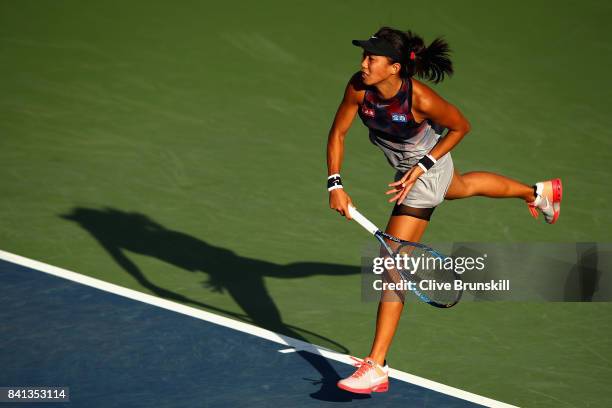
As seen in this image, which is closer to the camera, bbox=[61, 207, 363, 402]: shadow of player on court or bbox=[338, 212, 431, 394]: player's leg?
bbox=[338, 212, 431, 394]: player's leg

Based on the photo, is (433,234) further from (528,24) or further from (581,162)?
(528,24)

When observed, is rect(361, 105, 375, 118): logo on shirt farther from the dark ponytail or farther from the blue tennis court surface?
the blue tennis court surface

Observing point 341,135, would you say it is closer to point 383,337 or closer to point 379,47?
point 379,47

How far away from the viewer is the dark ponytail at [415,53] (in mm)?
7230

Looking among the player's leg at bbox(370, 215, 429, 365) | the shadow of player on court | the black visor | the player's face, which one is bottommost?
the player's leg at bbox(370, 215, 429, 365)

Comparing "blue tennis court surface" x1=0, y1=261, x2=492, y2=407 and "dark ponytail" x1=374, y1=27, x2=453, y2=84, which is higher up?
"dark ponytail" x1=374, y1=27, x2=453, y2=84

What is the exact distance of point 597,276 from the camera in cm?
968

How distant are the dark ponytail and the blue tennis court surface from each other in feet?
6.87

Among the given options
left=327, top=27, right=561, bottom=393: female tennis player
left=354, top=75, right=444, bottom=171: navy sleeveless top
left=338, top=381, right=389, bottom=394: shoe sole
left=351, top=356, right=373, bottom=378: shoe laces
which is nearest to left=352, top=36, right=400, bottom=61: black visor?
left=327, top=27, right=561, bottom=393: female tennis player

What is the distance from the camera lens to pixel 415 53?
24.1ft

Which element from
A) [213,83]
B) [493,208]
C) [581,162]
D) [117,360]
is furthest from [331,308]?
[213,83]

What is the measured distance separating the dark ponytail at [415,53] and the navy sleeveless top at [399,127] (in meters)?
0.12

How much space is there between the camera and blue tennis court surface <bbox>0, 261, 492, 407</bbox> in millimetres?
7297

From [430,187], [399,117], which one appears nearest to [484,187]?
[430,187]
